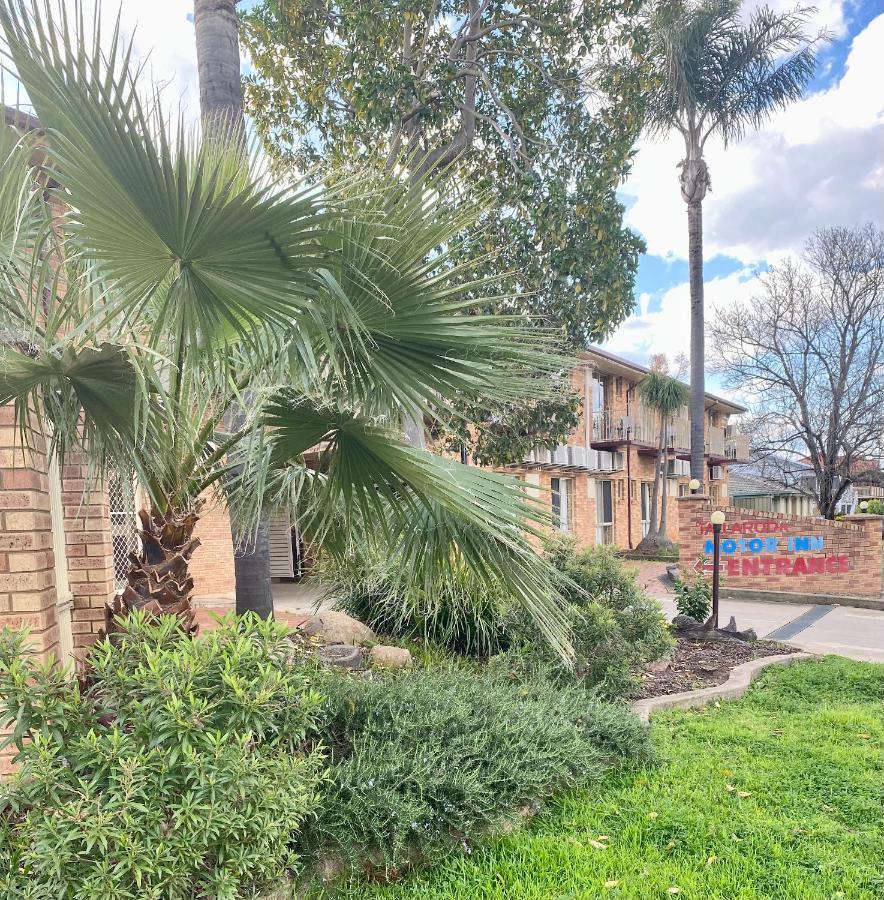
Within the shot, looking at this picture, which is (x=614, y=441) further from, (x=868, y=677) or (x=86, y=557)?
(x=86, y=557)

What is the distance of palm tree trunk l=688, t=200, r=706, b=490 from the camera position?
1535 centimetres

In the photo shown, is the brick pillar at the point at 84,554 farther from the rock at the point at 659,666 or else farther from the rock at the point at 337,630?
the rock at the point at 659,666

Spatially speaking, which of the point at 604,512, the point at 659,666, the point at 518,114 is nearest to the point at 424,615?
the point at 659,666

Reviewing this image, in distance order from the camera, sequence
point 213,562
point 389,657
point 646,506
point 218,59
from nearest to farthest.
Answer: point 218,59
point 389,657
point 213,562
point 646,506

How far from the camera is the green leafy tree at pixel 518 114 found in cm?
717

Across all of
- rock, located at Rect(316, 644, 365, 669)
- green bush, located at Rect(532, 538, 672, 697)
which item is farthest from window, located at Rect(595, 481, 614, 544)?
rock, located at Rect(316, 644, 365, 669)

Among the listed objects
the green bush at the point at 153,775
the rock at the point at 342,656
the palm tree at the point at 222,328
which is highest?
the palm tree at the point at 222,328

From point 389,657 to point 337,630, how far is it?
796 millimetres

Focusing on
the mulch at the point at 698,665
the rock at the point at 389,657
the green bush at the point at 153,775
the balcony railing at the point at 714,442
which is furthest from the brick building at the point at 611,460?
the green bush at the point at 153,775

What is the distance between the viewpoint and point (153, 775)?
2309 mm

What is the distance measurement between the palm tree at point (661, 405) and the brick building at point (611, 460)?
42cm

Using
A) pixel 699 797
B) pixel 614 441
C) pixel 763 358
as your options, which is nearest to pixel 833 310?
pixel 763 358

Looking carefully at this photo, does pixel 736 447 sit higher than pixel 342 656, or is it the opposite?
pixel 736 447

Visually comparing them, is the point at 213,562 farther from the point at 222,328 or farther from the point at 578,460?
the point at 578,460
